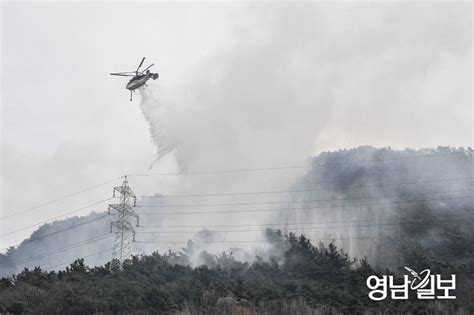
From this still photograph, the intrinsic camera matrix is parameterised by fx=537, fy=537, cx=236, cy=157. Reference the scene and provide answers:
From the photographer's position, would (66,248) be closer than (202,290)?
No

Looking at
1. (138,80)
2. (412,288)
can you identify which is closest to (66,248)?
(138,80)

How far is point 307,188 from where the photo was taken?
13225 cm

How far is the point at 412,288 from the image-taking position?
60906mm

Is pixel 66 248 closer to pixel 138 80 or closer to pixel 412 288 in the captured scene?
pixel 138 80

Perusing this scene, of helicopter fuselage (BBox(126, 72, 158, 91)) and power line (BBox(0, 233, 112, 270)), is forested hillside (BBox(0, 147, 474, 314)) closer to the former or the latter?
power line (BBox(0, 233, 112, 270))

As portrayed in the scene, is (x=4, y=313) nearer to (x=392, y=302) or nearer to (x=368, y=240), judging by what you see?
(x=392, y=302)

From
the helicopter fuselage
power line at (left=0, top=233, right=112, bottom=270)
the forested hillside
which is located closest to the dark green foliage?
the forested hillside

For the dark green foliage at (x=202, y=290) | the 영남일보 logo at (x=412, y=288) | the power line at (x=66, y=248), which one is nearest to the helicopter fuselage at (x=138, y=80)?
the dark green foliage at (x=202, y=290)

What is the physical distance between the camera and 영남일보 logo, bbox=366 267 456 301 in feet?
192

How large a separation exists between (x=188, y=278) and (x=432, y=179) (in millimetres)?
77475

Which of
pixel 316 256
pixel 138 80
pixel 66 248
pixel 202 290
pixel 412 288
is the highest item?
pixel 138 80

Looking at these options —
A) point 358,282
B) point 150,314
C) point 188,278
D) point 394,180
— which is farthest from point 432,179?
point 150,314

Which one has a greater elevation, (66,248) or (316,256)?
(66,248)

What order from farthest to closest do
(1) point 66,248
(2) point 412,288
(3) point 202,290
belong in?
(1) point 66,248 < (3) point 202,290 < (2) point 412,288
